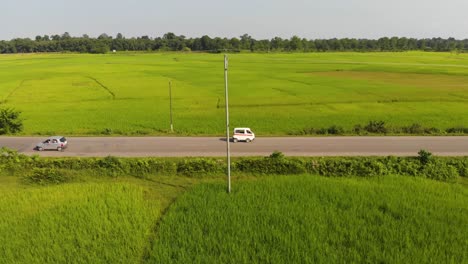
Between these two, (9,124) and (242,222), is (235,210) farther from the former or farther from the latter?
(9,124)

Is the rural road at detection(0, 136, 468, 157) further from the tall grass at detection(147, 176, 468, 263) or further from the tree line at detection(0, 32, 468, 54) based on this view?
the tree line at detection(0, 32, 468, 54)

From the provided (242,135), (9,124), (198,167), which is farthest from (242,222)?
(9,124)

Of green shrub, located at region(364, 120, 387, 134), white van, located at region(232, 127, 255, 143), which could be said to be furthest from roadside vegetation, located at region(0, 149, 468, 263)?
green shrub, located at region(364, 120, 387, 134)

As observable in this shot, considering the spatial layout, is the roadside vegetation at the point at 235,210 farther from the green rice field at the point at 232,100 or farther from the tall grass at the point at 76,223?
the green rice field at the point at 232,100

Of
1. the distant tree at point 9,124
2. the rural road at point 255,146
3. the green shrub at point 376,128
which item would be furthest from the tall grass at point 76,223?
the green shrub at point 376,128

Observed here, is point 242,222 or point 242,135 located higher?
point 242,135

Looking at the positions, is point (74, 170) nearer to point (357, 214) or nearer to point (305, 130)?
point (357, 214)
